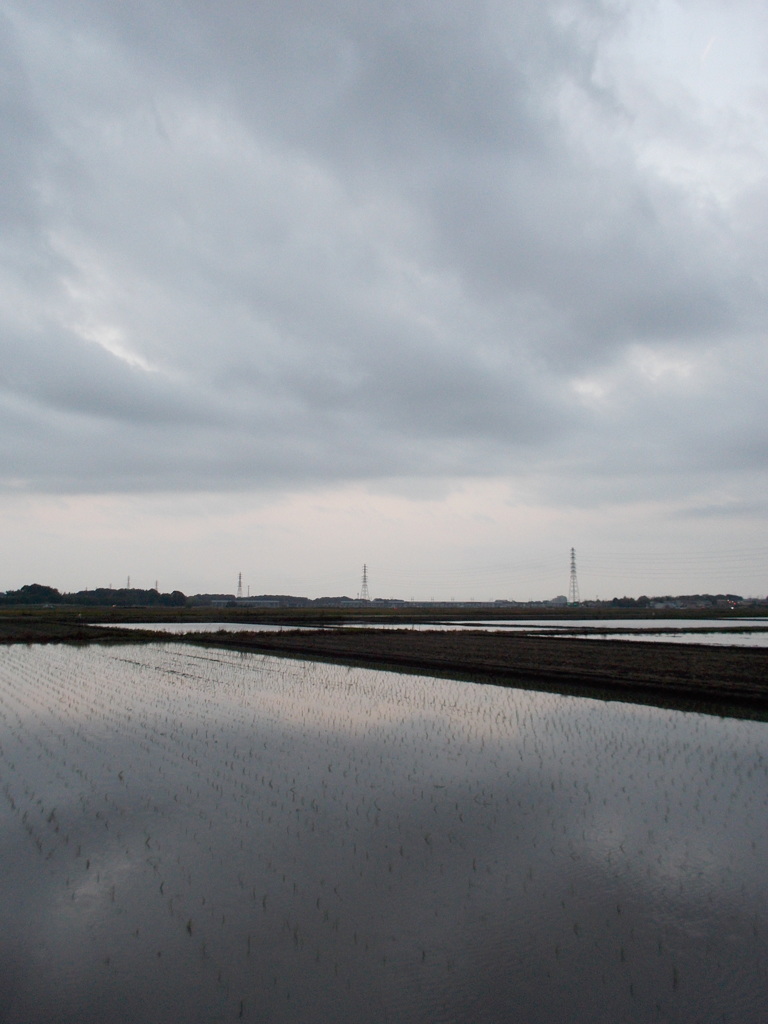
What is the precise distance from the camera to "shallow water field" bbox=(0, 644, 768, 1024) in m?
4.37

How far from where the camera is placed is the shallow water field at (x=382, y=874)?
4367 mm

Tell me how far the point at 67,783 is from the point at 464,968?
663 centimetres

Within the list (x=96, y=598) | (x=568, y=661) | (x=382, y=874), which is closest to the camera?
(x=382, y=874)

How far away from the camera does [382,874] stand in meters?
6.09

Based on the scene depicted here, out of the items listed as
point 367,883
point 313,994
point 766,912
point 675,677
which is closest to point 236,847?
point 367,883

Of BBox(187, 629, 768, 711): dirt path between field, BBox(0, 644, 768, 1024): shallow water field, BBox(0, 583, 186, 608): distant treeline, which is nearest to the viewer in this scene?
BBox(0, 644, 768, 1024): shallow water field

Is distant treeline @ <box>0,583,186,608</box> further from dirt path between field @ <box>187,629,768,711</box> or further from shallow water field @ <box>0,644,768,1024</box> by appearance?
shallow water field @ <box>0,644,768,1024</box>

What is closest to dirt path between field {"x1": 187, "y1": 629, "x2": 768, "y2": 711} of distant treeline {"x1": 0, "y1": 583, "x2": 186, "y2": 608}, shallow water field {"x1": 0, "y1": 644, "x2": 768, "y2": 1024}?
shallow water field {"x1": 0, "y1": 644, "x2": 768, "y2": 1024}

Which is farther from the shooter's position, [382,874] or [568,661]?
[568,661]

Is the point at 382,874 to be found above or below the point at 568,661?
below

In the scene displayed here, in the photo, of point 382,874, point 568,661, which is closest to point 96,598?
point 568,661

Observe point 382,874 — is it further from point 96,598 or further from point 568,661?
point 96,598

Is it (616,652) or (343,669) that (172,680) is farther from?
(616,652)

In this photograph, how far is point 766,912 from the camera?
17.9 feet
